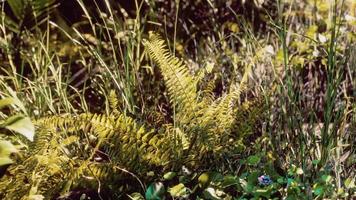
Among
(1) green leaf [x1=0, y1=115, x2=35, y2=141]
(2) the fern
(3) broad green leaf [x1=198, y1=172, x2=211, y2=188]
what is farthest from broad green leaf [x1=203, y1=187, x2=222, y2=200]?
(1) green leaf [x1=0, y1=115, x2=35, y2=141]

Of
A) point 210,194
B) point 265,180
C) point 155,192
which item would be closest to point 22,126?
point 155,192

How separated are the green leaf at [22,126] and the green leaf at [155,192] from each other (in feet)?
1.32

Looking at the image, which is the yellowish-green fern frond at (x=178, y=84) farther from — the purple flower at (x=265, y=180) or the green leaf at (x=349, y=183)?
the green leaf at (x=349, y=183)

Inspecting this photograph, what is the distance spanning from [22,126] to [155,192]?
0.44m

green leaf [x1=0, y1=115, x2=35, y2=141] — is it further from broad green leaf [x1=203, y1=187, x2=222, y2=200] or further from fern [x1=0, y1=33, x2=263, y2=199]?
broad green leaf [x1=203, y1=187, x2=222, y2=200]

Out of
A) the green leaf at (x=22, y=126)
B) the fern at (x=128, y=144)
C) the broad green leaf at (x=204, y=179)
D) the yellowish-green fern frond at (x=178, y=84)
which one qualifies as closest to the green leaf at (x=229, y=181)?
the broad green leaf at (x=204, y=179)

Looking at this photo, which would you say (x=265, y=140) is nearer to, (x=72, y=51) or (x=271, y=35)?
(x=271, y=35)

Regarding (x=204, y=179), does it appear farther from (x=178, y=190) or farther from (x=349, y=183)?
(x=349, y=183)

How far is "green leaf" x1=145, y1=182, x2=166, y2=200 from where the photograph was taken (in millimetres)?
1669

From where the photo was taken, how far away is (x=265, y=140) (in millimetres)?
2051

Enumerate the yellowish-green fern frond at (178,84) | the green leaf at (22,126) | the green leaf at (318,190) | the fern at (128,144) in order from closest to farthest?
the green leaf at (22,126) → the green leaf at (318,190) → the fern at (128,144) → the yellowish-green fern frond at (178,84)

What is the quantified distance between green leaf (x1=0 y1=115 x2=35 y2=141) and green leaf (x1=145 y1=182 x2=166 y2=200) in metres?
0.40

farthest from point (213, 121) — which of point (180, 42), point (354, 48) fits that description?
point (180, 42)

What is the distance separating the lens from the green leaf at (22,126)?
4.70 feet
